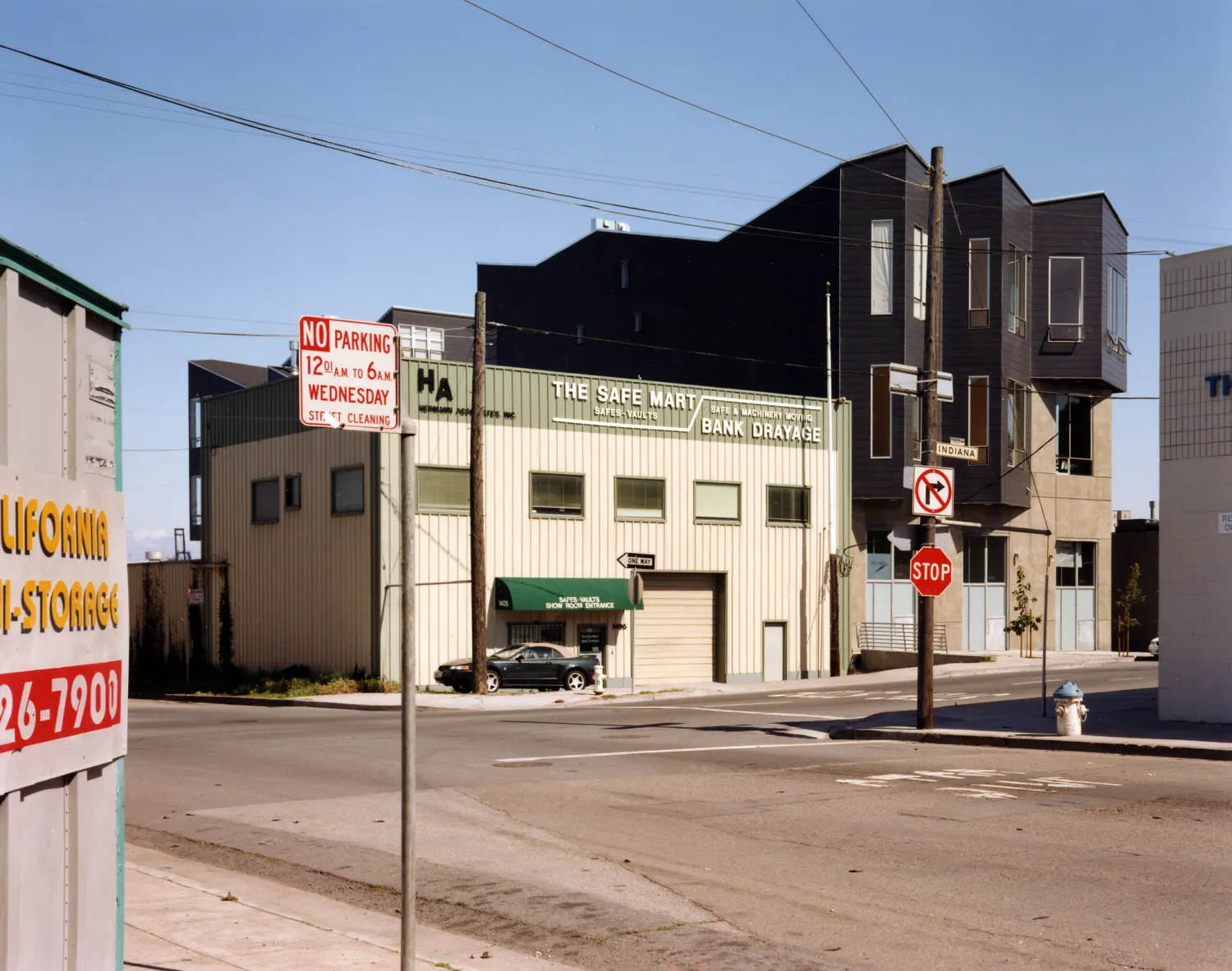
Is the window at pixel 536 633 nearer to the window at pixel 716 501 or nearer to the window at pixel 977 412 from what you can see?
the window at pixel 716 501

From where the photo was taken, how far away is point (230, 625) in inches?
1629

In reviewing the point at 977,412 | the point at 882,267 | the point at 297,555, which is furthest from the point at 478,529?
the point at 977,412

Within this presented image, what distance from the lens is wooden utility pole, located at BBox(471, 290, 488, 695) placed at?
3266cm

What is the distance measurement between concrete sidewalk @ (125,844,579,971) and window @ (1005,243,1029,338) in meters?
41.3

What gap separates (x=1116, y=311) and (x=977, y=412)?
836 cm

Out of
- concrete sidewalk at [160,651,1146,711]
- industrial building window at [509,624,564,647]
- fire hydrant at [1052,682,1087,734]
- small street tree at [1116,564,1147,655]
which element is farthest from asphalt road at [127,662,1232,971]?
small street tree at [1116,564,1147,655]

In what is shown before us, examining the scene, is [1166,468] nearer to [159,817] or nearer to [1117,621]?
[159,817]

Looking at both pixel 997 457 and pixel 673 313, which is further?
pixel 673 313

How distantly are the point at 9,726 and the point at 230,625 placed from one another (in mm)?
38082

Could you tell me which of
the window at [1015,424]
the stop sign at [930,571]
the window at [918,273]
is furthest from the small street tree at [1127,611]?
the stop sign at [930,571]

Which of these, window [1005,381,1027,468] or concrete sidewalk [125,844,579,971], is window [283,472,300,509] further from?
concrete sidewalk [125,844,579,971]

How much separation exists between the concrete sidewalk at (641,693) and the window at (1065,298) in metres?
11.4

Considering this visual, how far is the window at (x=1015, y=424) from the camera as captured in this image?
46.4 m

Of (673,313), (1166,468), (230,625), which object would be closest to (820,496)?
(673,313)
